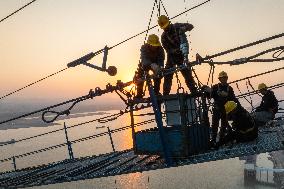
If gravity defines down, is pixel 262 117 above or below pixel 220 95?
below

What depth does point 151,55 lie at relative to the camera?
8.27 meters

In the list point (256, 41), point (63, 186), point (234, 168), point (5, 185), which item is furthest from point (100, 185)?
point (256, 41)

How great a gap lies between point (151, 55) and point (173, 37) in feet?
2.39

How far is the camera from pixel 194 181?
279 feet

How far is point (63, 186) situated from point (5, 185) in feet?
287

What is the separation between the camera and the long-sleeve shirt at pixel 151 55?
8.01 m

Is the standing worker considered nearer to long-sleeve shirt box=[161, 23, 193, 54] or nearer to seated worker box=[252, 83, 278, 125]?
long-sleeve shirt box=[161, 23, 193, 54]

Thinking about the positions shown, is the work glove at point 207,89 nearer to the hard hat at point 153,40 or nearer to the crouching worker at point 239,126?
the crouching worker at point 239,126

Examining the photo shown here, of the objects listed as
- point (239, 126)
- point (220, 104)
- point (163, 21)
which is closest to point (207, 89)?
point (220, 104)

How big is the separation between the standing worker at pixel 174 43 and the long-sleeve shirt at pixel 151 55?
18 centimetres

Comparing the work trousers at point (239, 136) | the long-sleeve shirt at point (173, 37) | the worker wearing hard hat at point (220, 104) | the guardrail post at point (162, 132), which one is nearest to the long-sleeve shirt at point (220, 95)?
the worker wearing hard hat at point (220, 104)

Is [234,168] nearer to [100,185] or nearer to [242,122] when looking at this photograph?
[100,185]

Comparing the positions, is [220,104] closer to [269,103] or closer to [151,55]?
[151,55]

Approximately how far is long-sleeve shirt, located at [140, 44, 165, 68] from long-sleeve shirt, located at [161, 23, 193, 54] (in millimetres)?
200
